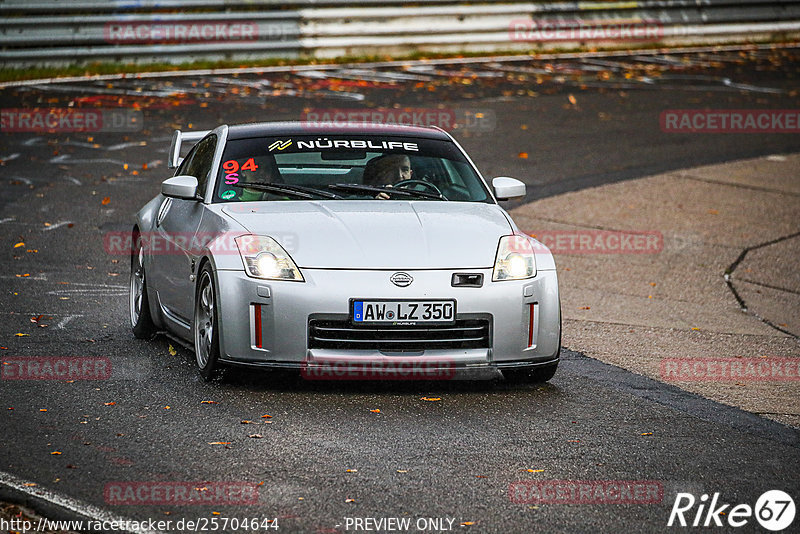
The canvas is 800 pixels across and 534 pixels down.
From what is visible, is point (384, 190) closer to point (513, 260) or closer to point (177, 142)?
point (513, 260)

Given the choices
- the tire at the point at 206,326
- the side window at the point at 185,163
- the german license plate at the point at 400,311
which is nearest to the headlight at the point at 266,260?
the tire at the point at 206,326

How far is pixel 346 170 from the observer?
808cm

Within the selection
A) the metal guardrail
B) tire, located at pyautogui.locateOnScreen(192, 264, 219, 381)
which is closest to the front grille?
tire, located at pyautogui.locateOnScreen(192, 264, 219, 381)

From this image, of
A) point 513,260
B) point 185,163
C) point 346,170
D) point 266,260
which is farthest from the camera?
point 185,163

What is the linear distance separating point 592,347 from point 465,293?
2.03m

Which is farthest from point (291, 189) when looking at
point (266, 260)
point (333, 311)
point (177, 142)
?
point (177, 142)

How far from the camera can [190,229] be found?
7.59 meters

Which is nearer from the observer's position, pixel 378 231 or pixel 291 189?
pixel 378 231

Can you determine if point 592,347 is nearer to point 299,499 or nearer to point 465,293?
point 465,293

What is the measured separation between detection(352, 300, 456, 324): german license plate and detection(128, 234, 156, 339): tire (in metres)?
2.00

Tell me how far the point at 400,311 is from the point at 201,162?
227 cm

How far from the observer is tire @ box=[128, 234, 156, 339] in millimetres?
8141

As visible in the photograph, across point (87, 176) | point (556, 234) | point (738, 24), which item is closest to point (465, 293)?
point (556, 234)

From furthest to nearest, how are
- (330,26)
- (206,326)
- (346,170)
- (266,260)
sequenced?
(330,26) < (346,170) < (206,326) < (266,260)
